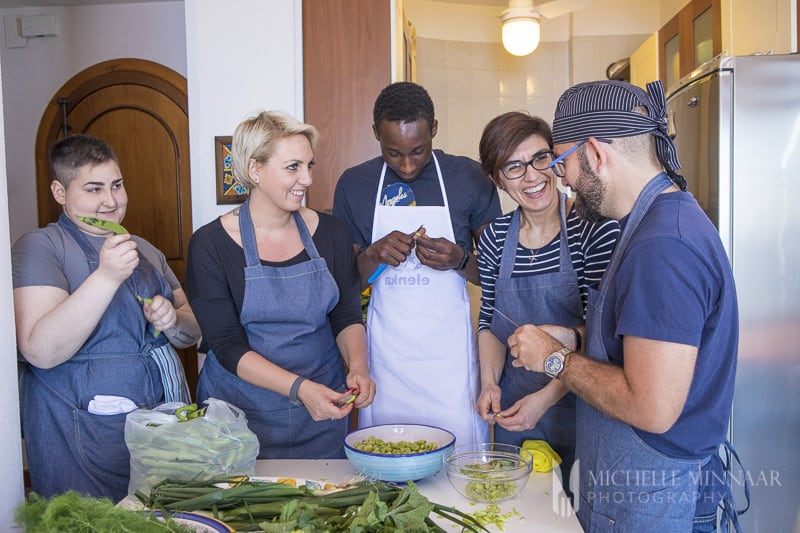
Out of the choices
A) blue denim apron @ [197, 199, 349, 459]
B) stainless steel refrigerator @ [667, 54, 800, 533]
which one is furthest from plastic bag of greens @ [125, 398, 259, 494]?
stainless steel refrigerator @ [667, 54, 800, 533]

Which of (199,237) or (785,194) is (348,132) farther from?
(785,194)

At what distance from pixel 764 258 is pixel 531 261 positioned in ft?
4.56

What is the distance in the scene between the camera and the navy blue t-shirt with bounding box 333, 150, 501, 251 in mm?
2307

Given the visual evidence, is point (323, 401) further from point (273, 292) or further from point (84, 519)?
point (84, 519)

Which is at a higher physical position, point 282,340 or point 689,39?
point 689,39

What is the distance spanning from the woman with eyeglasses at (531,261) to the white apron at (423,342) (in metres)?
0.22

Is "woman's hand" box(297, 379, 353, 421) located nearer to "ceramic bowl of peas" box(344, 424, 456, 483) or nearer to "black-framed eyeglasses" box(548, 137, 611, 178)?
"ceramic bowl of peas" box(344, 424, 456, 483)

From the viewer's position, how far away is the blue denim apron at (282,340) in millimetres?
1967

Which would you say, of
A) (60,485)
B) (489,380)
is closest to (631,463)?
(489,380)

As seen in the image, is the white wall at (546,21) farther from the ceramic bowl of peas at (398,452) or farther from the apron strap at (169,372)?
the ceramic bowl of peas at (398,452)

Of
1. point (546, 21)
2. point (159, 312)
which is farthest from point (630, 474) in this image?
point (546, 21)

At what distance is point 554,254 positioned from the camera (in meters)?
1.98

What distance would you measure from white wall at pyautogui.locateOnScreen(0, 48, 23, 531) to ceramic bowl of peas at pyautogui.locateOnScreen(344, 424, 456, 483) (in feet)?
2.25

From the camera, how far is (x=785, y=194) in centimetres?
285
